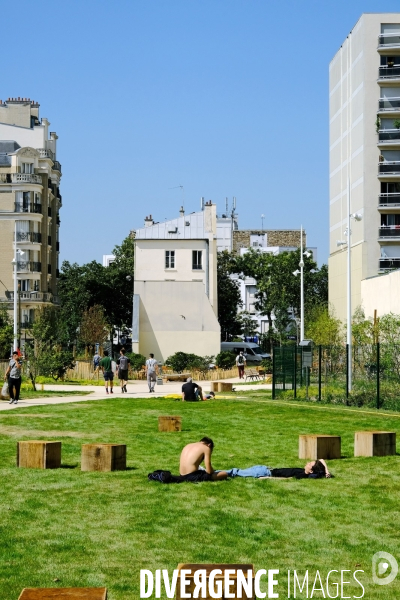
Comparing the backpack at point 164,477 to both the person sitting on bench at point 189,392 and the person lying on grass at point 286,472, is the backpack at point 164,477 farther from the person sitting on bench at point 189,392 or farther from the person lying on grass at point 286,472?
the person sitting on bench at point 189,392

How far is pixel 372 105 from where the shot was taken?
77.4 meters

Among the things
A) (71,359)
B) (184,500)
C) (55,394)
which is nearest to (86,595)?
(184,500)

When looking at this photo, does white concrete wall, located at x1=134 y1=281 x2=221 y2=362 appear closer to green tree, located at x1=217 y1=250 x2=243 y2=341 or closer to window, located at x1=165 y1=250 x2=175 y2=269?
window, located at x1=165 y1=250 x2=175 y2=269

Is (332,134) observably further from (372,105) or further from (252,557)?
(252,557)

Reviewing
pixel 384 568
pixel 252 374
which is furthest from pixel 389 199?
pixel 384 568

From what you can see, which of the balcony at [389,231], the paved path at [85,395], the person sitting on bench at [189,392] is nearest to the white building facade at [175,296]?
the balcony at [389,231]

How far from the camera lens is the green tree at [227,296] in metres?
105

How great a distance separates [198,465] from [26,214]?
74.8 m

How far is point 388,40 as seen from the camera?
3027 inches

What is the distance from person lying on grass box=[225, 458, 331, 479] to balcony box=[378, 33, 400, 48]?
6321cm

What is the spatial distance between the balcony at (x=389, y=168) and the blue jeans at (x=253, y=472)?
6228 cm

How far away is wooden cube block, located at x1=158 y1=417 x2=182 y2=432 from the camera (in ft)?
85.2

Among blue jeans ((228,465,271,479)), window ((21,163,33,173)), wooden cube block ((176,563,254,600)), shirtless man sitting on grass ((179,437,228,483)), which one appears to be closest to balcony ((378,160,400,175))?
window ((21,163,33,173))

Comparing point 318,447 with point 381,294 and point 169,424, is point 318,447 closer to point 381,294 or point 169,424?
point 169,424
